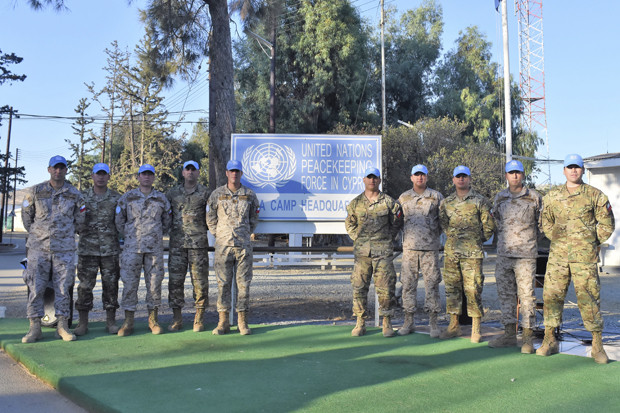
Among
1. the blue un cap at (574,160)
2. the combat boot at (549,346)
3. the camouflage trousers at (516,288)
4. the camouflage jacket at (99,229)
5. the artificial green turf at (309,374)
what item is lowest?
the artificial green turf at (309,374)

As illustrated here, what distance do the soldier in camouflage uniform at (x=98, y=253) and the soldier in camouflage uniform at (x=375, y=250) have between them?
296 cm

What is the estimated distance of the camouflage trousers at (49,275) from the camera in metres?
5.81

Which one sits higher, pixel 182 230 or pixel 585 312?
pixel 182 230

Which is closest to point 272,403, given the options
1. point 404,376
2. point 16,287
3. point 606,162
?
point 404,376

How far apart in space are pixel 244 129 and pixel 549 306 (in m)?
21.2

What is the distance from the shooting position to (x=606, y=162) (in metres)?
15.4

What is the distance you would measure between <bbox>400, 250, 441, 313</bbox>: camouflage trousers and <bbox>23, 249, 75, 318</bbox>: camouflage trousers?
3945 mm

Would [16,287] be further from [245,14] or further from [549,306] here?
[549,306]

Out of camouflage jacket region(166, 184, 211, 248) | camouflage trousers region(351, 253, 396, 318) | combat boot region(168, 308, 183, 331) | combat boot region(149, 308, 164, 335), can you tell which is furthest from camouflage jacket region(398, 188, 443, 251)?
combat boot region(149, 308, 164, 335)

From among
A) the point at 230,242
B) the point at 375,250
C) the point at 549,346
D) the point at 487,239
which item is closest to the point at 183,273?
the point at 230,242

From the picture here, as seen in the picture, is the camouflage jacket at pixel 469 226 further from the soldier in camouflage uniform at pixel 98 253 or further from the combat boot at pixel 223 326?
the soldier in camouflage uniform at pixel 98 253

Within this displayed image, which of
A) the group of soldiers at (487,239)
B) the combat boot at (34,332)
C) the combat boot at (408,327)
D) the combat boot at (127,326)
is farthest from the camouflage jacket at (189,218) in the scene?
the combat boot at (408,327)

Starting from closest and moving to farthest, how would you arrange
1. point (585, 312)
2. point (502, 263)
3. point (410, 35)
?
point (585, 312), point (502, 263), point (410, 35)

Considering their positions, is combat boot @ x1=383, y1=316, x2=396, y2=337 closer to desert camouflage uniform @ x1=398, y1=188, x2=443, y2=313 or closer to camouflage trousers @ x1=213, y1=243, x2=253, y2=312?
desert camouflage uniform @ x1=398, y1=188, x2=443, y2=313
